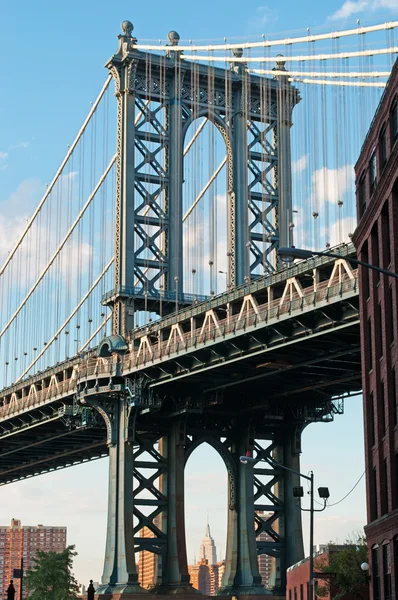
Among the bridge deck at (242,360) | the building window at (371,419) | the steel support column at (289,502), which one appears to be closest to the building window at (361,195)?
the bridge deck at (242,360)

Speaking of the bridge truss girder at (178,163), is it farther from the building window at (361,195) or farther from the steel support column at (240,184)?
the building window at (361,195)

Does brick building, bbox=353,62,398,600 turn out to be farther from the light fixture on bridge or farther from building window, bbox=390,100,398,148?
the light fixture on bridge

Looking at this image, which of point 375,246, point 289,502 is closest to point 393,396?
point 375,246

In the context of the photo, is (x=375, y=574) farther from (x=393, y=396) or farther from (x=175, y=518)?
(x=175, y=518)

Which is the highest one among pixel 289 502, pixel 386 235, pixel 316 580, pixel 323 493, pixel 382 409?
pixel 386 235

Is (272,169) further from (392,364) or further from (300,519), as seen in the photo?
(392,364)

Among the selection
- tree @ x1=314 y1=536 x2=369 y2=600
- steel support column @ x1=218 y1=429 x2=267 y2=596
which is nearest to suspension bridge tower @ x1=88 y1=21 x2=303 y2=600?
steel support column @ x1=218 y1=429 x2=267 y2=596

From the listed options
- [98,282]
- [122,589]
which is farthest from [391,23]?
[98,282]

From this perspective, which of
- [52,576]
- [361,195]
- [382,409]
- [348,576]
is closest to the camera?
[382,409]

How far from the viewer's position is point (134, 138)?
92.3 meters

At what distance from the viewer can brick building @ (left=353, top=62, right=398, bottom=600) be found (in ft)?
156

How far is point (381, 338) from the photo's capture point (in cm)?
5203

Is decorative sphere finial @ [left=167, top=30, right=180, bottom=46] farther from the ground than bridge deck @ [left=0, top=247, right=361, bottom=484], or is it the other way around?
decorative sphere finial @ [left=167, top=30, right=180, bottom=46]

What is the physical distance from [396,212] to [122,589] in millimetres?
43295
